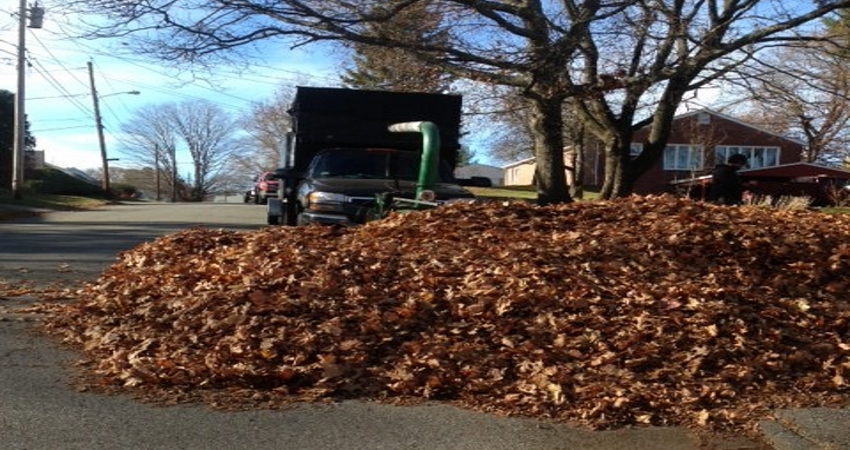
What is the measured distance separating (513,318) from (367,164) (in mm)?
6332

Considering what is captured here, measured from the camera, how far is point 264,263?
7.47 meters

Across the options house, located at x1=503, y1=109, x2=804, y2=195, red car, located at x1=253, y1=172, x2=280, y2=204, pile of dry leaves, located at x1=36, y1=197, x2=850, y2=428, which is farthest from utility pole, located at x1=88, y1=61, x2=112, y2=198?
pile of dry leaves, located at x1=36, y1=197, x2=850, y2=428

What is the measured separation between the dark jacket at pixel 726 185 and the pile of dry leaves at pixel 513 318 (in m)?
3.37

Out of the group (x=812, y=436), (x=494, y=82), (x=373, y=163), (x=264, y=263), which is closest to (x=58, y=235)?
(x=373, y=163)

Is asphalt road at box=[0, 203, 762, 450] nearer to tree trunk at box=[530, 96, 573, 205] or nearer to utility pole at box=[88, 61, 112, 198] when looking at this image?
tree trunk at box=[530, 96, 573, 205]

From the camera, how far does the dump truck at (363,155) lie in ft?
35.0

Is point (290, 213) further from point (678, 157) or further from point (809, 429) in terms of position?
point (678, 157)

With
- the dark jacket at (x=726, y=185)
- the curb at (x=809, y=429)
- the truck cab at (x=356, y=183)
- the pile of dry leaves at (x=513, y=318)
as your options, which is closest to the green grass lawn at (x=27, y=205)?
the truck cab at (x=356, y=183)

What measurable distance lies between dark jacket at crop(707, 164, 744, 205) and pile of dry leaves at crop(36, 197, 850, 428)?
133 inches

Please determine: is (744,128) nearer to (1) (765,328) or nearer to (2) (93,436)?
(1) (765,328)

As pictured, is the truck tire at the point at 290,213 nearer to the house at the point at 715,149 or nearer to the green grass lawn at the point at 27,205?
the green grass lawn at the point at 27,205

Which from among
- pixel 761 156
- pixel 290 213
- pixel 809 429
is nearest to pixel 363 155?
pixel 290 213

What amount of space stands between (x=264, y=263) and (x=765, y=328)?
401 cm

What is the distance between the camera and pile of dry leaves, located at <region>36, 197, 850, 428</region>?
540cm
